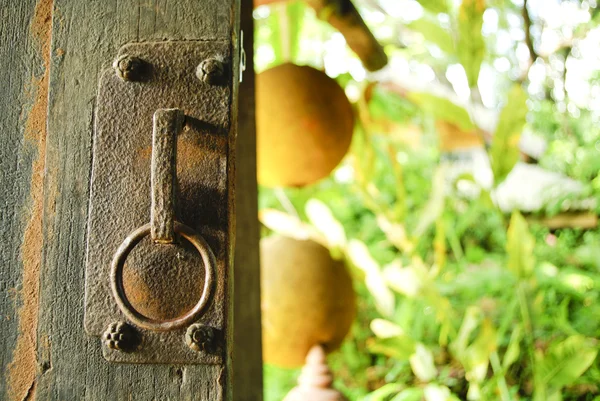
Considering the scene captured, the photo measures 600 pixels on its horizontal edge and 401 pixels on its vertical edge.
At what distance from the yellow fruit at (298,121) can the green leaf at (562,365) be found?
0.73 meters

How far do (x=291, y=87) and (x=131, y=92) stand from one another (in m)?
0.68

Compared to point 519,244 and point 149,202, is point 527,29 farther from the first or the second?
point 149,202

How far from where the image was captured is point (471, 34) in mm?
1412

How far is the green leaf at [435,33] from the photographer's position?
1499mm

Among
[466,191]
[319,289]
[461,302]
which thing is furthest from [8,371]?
[466,191]

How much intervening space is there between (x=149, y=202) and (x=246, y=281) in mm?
646

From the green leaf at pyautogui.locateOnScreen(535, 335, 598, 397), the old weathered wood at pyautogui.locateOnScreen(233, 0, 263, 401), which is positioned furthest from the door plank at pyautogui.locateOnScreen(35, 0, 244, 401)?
the green leaf at pyautogui.locateOnScreen(535, 335, 598, 397)

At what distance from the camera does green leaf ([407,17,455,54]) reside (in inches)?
59.0

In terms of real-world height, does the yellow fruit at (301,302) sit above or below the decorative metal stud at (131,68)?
below

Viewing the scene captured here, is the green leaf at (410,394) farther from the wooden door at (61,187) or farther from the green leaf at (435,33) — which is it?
the wooden door at (61,187)

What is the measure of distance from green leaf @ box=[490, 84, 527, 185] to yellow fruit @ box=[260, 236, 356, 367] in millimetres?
489

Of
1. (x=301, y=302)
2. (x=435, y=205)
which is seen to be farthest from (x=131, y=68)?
(x=435, y=205)

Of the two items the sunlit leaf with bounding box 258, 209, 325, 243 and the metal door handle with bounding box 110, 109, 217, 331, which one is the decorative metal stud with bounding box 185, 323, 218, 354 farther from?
the sunlit leaf with bounding box 258, 209, 325, 243

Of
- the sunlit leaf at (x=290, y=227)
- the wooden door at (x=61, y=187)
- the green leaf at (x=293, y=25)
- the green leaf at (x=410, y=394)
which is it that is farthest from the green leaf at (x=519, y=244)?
the wooden door at (x=61, y=187)
